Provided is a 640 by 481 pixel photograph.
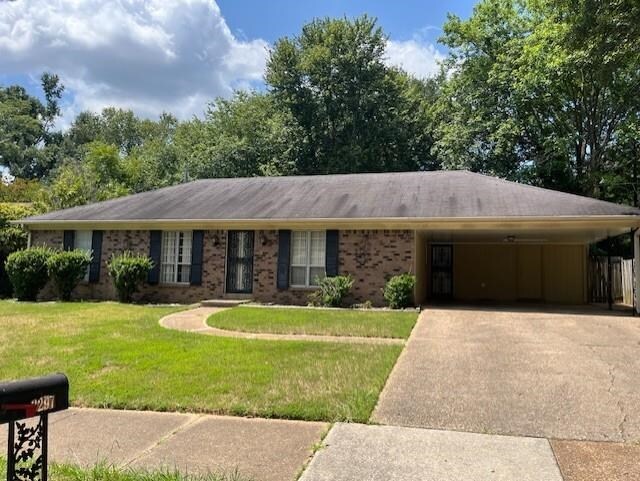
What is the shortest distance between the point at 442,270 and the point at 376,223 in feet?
21.3

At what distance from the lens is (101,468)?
12.0 ft

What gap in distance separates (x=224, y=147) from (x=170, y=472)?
30337mm

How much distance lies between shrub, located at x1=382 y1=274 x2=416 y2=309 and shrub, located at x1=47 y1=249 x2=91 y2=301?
9.36 m

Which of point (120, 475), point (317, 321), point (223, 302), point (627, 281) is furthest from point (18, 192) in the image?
point (120, 475)

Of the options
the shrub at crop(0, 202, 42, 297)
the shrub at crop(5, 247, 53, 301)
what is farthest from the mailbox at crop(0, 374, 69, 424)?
the shrub at crop(0, 202, 42, 297)

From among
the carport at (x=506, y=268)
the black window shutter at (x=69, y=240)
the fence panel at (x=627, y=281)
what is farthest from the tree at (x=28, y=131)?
→ the fence panel at (x=627, y=281)

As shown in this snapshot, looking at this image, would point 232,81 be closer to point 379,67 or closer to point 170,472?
point 379,67

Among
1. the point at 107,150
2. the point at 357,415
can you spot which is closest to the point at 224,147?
the point at 107,150

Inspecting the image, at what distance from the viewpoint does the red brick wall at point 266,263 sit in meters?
14.3

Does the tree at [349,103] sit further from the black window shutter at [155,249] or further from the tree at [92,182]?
the black window shutter at [155,249]

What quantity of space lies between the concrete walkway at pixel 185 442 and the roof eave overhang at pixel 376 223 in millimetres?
9782

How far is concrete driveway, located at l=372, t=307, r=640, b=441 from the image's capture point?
185 inches

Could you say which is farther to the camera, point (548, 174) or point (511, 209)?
point (548, 174)

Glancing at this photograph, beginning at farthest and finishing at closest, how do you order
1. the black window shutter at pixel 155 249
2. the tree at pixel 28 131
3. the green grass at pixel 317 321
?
the tree at pixel 28 131 → the black window shutter at pixel 155 249 → the green grass at pixel 317 321
